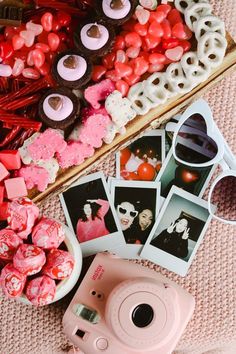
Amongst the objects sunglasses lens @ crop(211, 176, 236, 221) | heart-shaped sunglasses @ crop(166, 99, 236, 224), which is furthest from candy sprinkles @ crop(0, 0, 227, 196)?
sunglasses lens @ crop(211, 176, 236, 221)

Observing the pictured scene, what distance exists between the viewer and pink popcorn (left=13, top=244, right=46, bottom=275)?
3.04ft

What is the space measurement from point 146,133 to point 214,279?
11.8 inches

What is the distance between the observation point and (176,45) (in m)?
1.03

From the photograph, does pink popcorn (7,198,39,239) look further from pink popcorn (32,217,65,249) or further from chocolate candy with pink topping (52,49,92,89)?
chocolate candy with pink topping (52,49,92,89)

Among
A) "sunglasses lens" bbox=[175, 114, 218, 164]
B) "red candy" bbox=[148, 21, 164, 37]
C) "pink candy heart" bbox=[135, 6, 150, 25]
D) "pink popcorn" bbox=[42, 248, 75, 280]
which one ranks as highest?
"pink candy heart" bbox=[135, 6, 150, 25]

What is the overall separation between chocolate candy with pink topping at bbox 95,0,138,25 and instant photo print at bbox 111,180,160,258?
30 centimetres

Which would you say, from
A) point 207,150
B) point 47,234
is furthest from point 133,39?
point 47,234

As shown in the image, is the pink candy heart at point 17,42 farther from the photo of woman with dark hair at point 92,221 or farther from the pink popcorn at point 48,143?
the photo of woman with dark hair at point 92,221

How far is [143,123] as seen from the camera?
104 cm

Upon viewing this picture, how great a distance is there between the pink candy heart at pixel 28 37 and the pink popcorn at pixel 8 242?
0.32 m

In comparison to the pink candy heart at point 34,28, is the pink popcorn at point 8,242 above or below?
below

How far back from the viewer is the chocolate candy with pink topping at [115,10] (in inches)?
39.4

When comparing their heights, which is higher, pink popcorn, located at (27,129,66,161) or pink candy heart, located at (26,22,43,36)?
pink candy heart, located at (26,22,43,36)

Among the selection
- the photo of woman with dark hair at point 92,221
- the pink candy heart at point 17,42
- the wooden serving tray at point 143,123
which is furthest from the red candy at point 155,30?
the photo of woman with dark hair at point 92,221
